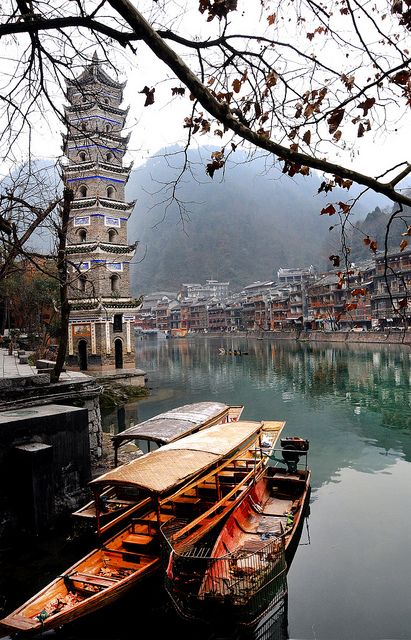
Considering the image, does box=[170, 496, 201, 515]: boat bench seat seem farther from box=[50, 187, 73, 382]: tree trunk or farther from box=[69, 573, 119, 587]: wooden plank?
box=[50, 187, 73, 382]: tree trunk

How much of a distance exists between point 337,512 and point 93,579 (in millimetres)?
6905

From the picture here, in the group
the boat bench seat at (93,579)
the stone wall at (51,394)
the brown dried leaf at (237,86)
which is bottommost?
the boat bench seat at (93,579)

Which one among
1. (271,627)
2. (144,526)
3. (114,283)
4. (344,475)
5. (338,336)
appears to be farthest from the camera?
(338,336)

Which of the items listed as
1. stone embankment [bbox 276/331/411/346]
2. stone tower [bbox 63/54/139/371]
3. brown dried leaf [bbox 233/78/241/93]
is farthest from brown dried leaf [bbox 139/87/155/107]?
stone embankment [bbox 276/331/411/346]

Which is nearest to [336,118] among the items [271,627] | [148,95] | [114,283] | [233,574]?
[148,95]

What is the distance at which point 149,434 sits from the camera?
10.8m

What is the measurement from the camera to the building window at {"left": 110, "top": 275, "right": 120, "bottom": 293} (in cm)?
3086

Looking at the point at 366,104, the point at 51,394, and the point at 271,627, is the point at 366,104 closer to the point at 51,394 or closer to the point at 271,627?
the point at 271,627

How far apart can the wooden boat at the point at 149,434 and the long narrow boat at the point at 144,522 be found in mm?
352

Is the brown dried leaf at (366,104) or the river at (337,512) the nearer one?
the brown dried leaf at (366,104)

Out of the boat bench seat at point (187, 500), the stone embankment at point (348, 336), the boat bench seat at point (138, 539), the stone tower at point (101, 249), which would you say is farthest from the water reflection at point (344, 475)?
the stone embankment at point (348, 336)

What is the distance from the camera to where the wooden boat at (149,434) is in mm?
8508

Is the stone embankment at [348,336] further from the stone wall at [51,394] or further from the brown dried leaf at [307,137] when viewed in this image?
the brown dried leaf at [307,137]

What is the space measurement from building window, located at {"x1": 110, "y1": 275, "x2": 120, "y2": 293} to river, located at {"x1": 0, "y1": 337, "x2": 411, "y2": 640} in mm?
7284
